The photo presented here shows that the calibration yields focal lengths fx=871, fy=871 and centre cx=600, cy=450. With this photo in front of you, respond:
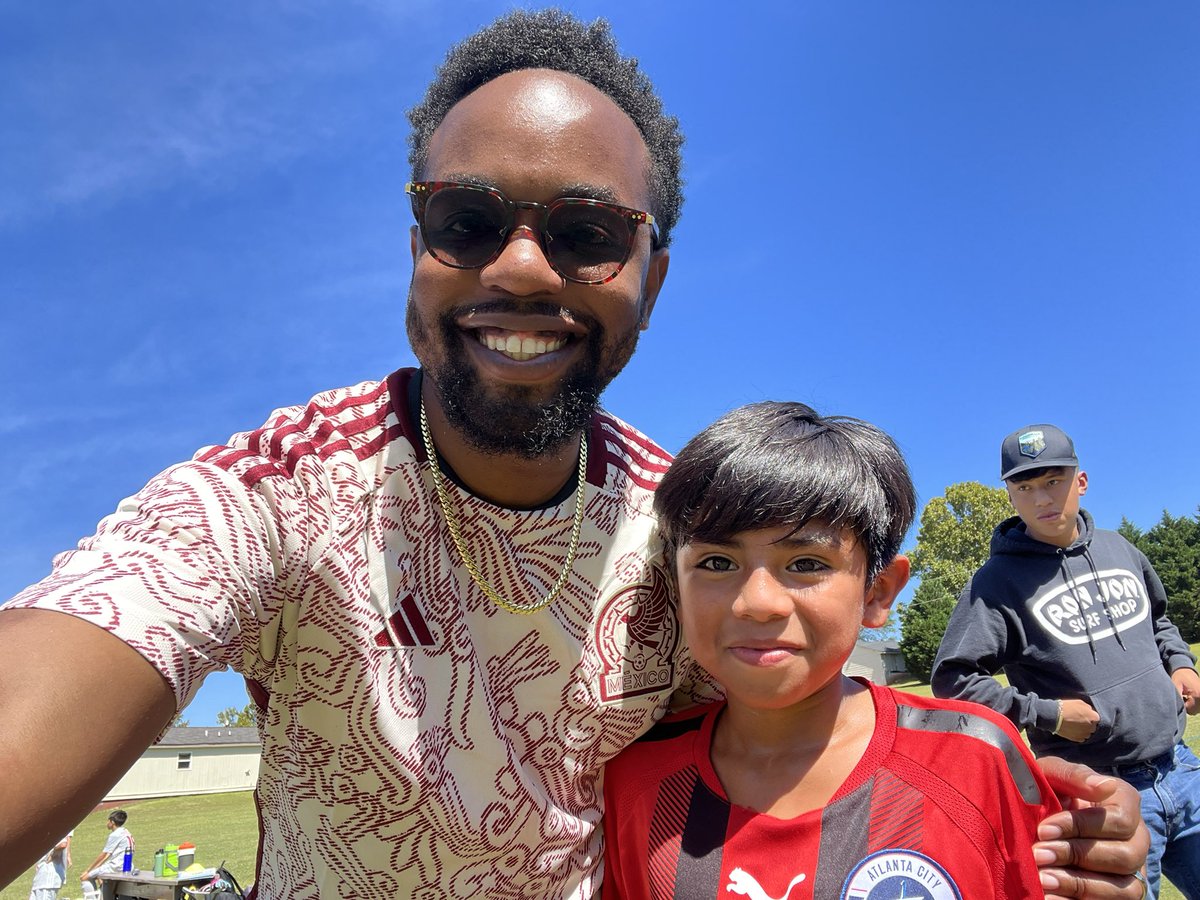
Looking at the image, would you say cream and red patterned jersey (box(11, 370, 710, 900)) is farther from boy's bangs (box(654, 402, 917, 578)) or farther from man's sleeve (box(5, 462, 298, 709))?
boy's bangs (box(654, 402, 917, 578))

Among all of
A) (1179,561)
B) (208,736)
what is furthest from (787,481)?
(208,736)

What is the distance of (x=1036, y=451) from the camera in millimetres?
4672

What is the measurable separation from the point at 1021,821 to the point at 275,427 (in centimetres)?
194

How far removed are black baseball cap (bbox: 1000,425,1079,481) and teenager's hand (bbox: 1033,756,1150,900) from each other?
9.27 ft

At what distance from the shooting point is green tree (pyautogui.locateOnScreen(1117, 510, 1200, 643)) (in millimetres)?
35562

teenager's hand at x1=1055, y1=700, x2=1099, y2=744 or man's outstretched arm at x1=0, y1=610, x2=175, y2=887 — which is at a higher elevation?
teenager's hand at x1=1055, y1=700, x2=1099, y2=744

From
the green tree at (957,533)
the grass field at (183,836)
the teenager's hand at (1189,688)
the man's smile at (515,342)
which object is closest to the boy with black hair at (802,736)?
the man's smile at (515,342)

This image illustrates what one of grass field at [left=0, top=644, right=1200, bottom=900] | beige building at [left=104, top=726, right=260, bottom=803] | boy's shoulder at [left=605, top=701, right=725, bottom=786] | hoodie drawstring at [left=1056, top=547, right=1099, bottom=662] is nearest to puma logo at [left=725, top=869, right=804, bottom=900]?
boy's shoulder at [left=605, top=701, right=725, bottom=786]

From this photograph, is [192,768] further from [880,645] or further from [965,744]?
[965,744]

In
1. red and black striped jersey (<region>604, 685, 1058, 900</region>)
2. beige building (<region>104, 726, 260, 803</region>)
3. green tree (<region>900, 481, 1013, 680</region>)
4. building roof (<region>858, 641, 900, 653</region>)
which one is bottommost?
red and black striped jersey (<region>604, 685, 1058, 900</region>)

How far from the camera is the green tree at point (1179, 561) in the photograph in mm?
35562

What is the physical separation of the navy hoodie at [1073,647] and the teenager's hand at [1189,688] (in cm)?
5

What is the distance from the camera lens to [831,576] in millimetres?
2166

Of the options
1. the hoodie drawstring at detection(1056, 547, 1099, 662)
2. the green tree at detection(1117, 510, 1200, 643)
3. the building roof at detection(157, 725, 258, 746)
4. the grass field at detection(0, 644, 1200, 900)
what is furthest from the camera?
the building roof at detection(157, 725, 258, 746)
